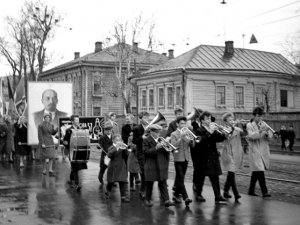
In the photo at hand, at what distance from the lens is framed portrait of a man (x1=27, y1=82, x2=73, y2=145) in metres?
20.8

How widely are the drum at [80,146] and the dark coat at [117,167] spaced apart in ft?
5.53

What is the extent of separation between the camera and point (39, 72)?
158ft

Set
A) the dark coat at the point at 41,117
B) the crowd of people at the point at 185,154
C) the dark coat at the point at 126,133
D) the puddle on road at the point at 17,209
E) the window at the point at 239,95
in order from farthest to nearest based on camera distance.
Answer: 1. the window at the point at 239,95
2. the dark coat at the point at 41,117
3. the dark coat at the point at 126,133
4. the crowd of people at the point at 185,154
5. the puddle on road at the point at 17,209

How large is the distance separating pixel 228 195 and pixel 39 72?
39445mm

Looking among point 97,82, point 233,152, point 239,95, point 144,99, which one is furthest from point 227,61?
point 233,152

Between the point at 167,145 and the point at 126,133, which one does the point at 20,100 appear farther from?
the point at 167,145

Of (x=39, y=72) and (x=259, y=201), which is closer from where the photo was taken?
(x=259, y=201)

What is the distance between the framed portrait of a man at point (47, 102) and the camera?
20781mm

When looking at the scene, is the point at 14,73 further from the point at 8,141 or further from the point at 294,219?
the point at 294,219

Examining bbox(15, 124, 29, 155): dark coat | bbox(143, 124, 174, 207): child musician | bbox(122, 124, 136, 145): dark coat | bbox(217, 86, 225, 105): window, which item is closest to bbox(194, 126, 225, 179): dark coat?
bbox(143, 124, 174, 207): child musician

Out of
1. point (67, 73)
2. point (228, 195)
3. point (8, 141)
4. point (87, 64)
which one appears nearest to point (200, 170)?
point (228, 195)

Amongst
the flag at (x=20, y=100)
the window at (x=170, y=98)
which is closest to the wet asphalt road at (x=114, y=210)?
the flag at (x=20, y=100)

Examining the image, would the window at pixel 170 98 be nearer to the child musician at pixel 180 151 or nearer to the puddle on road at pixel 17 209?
the child musician at pixel 180 151

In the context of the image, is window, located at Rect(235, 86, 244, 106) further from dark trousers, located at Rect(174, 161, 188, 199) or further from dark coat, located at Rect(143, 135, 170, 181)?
dark coat, located at Rect(143, 135, 170, 181)
